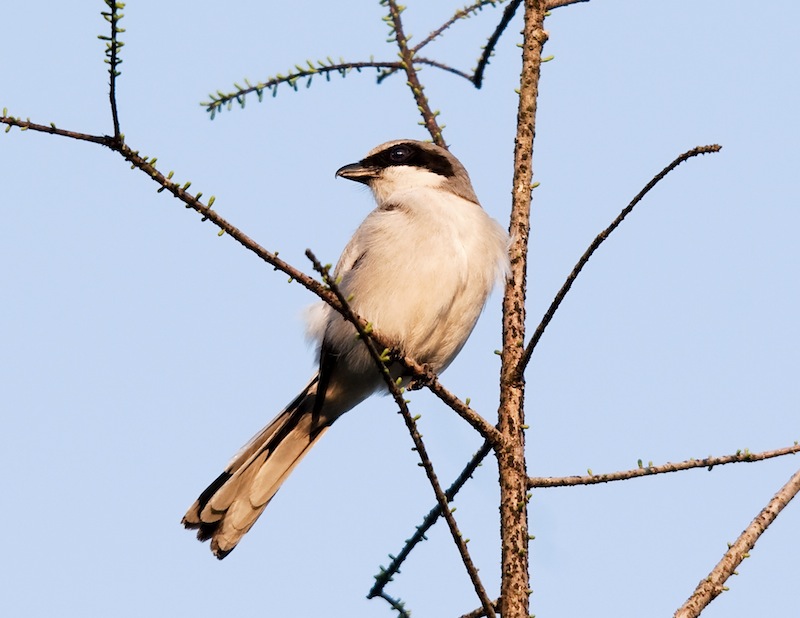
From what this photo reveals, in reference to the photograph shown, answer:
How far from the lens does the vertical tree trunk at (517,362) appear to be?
3281mm

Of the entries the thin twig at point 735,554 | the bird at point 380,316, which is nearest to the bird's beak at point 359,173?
the bird at point 380,316

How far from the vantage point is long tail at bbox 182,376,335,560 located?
521cm

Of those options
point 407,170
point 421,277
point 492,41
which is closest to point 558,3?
point 492,41

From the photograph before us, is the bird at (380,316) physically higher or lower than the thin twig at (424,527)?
higher

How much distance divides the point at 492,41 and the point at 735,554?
2935mm

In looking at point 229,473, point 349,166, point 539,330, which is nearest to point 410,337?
point 229,473

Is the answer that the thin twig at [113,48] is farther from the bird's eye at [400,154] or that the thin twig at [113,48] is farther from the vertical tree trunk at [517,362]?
the bird's eye at [400,154]

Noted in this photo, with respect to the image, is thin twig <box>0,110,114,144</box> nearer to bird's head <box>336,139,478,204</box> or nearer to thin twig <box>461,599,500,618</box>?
thin twig <box>461,599,500,618</box>

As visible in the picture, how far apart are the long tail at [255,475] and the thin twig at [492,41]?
197 cm

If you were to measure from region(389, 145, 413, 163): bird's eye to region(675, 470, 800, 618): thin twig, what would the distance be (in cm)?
387

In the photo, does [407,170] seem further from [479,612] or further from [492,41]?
[479,612]

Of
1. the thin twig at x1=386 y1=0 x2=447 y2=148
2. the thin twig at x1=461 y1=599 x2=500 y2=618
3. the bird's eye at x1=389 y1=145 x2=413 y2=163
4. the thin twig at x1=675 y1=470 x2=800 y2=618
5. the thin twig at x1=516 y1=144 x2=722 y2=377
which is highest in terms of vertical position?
the bird's eye at x1=389 y1=145 x2=413 y2=163

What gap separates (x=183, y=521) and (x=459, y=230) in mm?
2104

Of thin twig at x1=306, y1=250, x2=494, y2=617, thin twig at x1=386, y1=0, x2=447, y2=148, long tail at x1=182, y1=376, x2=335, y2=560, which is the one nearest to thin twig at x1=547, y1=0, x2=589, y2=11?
thin twig at x1=386, y1=0, x2=447, y2=148
